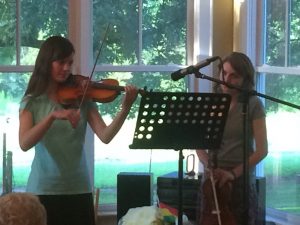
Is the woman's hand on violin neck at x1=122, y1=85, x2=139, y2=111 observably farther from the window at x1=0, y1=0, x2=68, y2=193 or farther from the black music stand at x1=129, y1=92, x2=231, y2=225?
the window at x1=0, y1=0, x2=68, y2=193

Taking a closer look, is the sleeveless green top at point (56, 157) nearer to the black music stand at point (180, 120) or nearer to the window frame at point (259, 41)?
the black music stand at point (180, 120)

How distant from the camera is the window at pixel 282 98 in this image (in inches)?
141

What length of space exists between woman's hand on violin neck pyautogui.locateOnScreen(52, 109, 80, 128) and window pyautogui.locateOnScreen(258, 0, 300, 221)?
147cm

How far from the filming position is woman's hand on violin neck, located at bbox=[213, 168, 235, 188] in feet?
9.43

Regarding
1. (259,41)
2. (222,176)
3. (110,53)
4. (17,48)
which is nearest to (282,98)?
(259,41)

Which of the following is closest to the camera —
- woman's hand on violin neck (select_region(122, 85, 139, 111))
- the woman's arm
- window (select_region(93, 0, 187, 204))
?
woman's hand on violin neck (select_region(122, 85, 139, 111))

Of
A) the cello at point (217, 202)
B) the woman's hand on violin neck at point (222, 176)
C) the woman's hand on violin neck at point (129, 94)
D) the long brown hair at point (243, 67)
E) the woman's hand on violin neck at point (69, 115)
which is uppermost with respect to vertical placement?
the long brown hair at point (243, 67)

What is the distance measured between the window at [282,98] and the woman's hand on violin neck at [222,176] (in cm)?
81

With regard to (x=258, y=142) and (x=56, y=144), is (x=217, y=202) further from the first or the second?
(x=56, y=144)

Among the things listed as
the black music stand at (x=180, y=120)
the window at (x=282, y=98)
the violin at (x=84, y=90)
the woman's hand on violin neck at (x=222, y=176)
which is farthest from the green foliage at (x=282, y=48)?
the violin at (x=84, y=90)

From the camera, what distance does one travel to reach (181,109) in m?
2.51

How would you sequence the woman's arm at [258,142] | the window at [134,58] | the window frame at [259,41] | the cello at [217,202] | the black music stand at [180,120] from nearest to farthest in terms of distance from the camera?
the black music stand at [180,120] → the cello at [217,202] → the woman's arm at [258,142] → the window frame at [259,41] → the window at [134,58]

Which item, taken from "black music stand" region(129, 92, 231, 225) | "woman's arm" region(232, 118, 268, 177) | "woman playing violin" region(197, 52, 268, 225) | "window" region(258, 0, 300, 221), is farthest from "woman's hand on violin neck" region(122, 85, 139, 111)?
"window" region(258, 0, 300, 221)

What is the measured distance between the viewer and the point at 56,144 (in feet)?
8.86
